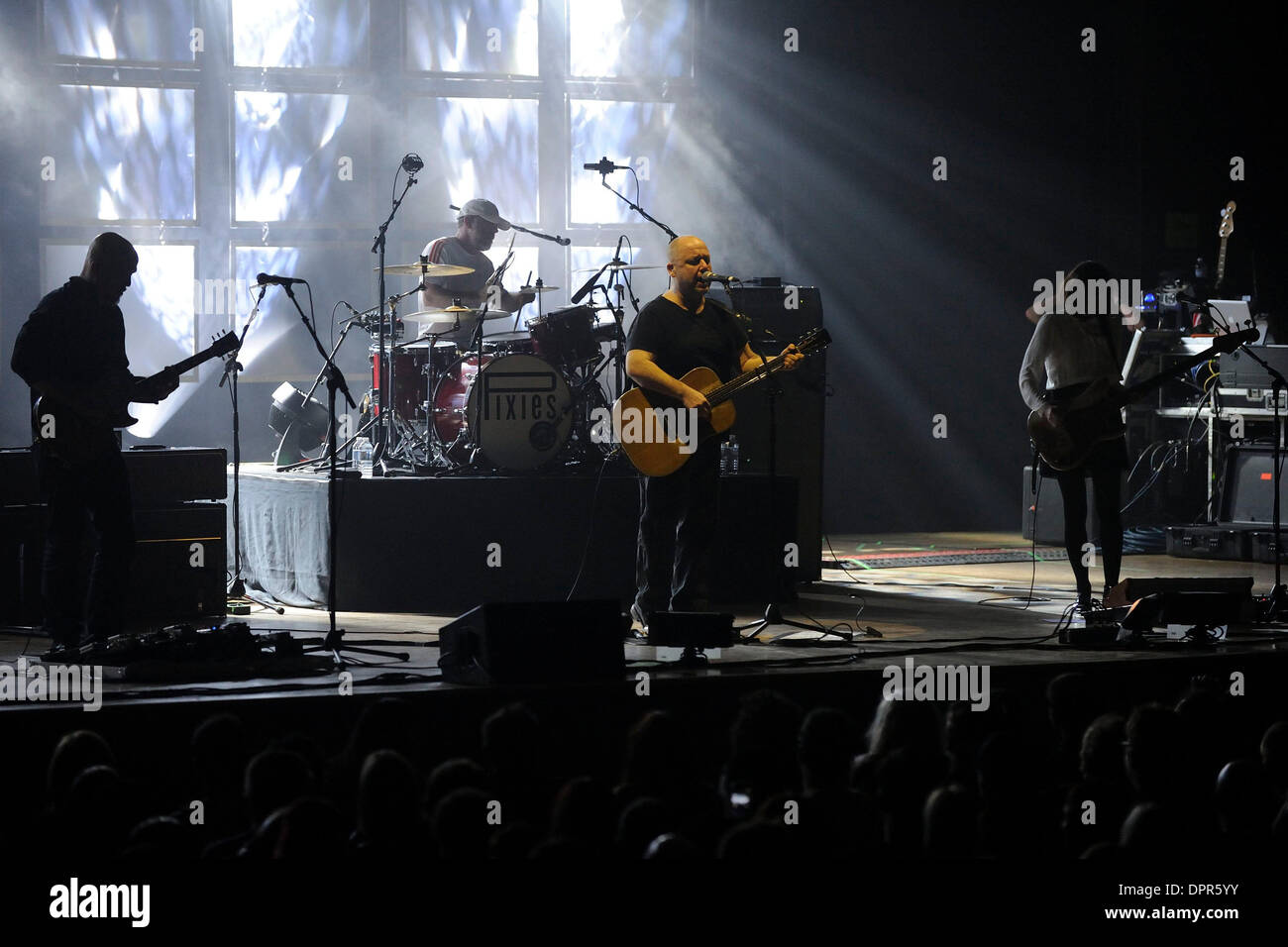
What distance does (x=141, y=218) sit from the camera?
10.2 meters

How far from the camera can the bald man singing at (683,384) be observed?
611 centimetres

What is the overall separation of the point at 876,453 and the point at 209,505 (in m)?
6.17

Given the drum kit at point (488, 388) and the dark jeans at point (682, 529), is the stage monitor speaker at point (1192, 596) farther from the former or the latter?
the drum kit at point (488, 388)

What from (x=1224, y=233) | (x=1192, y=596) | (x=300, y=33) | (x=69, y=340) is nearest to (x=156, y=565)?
(x=69, y=340)

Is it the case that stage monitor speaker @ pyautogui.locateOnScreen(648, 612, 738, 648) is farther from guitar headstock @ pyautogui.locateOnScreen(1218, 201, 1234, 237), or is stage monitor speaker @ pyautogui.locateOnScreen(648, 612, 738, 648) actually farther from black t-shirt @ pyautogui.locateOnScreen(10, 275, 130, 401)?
guitar headstock @ pyautogui.locateOnScreen(1218, 201, 1234, 237)

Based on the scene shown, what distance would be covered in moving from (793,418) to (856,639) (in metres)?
2.54

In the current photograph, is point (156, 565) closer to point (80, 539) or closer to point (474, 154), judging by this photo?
point (80, 539)

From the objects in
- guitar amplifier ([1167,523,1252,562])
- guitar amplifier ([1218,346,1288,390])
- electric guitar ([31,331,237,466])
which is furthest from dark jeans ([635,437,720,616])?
guitar amplifier ([1218,346,1288,390])

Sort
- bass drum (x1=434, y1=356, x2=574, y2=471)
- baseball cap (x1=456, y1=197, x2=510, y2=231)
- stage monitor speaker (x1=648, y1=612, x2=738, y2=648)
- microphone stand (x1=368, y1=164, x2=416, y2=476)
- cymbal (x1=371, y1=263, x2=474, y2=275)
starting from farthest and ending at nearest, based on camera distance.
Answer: baseball cap (x1=456, y1=197, x2=510, y2=231) < cymbal (x1=371, y1=263, x2=474, y2=275) < microphone stand (x1=368, y1=164, x2=416, y2=476) < bass drum (x1=434, y1=356, x2=574, y2=471) < stage monitor speaker (x1=648, y1=612, x2=738, y2=648)

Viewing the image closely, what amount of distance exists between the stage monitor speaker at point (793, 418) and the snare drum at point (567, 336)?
Answer: 0.89m

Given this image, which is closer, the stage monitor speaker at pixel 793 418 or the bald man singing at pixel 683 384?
the bald man singing at pixel 683 384

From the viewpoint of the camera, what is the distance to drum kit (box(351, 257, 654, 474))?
7.36 m

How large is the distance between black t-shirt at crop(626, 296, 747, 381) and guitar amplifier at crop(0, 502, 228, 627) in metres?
2.46

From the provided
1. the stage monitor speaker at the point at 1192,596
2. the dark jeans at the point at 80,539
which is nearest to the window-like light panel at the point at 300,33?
the dark jeans at the point at 80,539
